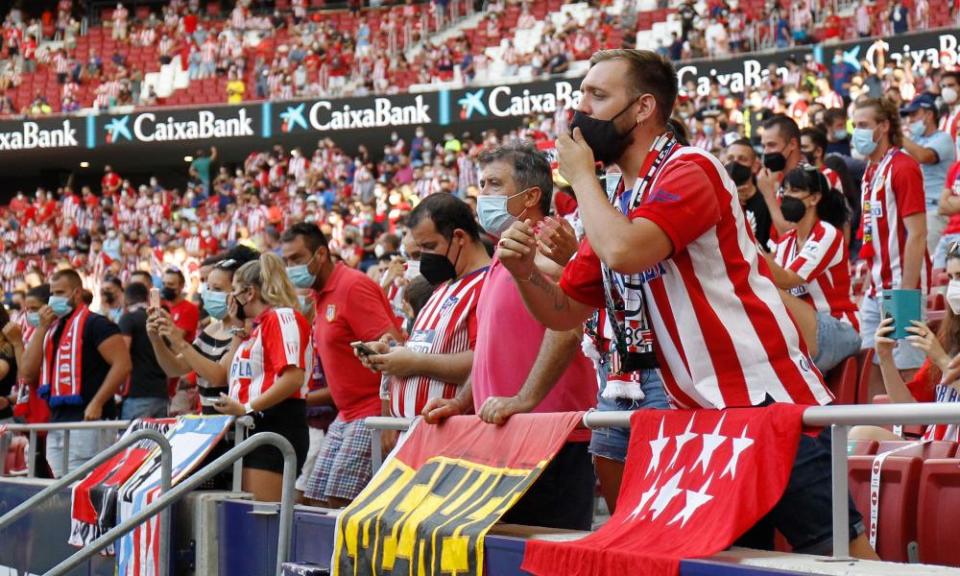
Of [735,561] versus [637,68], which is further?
[637,68]

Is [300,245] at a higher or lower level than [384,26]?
lower

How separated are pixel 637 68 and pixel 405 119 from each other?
25584 mm

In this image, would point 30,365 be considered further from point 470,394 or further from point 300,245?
point 470,394

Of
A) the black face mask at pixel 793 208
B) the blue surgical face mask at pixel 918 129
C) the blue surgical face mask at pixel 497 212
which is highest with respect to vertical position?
the blue surgical face mask at pixel 918 129

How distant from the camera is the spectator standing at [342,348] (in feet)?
18.4

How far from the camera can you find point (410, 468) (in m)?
4.26

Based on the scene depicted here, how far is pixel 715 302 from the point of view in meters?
3.14

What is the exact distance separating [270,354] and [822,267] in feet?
8.81

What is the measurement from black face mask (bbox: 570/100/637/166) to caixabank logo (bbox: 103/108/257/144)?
2785 cm

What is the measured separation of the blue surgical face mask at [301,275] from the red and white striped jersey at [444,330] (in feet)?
4.23

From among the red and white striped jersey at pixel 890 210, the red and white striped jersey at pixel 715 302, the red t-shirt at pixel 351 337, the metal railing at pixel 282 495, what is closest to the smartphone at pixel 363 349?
the metal railing at pixel 282 495

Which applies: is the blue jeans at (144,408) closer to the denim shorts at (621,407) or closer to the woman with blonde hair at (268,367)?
the woman with blonde hair at (268,367)

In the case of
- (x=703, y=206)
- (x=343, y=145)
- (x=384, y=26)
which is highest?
(x=384, y=26)

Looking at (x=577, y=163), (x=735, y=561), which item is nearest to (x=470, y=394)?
(x=577, y=163)
